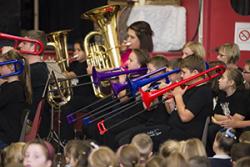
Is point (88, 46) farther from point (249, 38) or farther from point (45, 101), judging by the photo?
point (249, 38)

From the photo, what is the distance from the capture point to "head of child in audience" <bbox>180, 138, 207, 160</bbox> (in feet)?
20.2

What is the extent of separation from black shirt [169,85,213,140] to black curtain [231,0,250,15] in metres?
3.17

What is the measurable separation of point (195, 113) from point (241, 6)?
351 centimetres

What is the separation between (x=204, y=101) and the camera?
7.36 metres

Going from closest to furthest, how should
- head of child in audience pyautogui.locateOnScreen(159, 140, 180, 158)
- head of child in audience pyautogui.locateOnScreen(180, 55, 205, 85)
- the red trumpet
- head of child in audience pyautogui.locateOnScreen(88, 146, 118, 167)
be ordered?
head of child in audience pyautogui.locateOnScreen(88, 146, 118, 167) < head of child in audience pyautogui.locateOnScreen(159, 140, 180, 158) < the red trumpet < head of child in audience pyautogui.locateOnScreen(180, 55, 205, 85)

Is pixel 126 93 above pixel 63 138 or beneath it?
above

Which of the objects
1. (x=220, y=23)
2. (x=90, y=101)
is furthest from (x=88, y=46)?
(x=220, y=23)

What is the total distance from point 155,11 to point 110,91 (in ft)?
6.44

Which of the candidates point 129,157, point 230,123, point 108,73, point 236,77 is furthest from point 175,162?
point 108,73

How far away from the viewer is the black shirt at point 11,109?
7.75 m

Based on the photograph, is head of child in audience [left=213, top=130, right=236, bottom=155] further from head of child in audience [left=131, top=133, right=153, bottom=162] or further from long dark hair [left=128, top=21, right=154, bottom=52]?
long dark hair [left=128, top=21, right=154, bottom=52]

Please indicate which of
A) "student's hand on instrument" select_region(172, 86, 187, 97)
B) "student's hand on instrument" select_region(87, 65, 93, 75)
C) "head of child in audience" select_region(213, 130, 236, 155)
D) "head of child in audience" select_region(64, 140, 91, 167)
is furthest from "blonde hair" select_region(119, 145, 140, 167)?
"student's hand on instrument" select_region(87, 65, 93, 75)

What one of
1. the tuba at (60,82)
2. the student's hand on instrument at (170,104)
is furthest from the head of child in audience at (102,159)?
the tuba at (60,82)

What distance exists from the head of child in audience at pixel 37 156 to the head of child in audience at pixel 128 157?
595 mm
